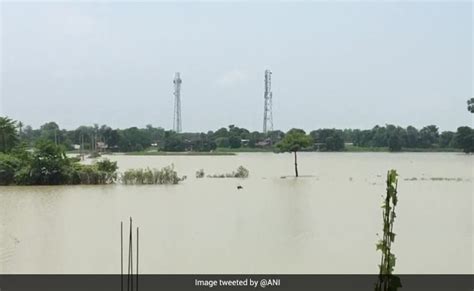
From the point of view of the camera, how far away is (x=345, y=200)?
15.7 m

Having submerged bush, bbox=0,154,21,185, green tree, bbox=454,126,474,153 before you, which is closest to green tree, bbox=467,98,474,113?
green tree, bbox=454,126,474,153

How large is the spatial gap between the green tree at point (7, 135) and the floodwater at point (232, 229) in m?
4.89

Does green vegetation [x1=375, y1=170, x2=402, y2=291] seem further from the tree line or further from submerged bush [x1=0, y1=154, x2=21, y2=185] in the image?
the tree line

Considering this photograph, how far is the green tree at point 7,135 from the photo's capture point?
2244 cm

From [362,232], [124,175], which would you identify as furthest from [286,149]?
[362,232]

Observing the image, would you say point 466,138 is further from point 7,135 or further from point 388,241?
point 388,241

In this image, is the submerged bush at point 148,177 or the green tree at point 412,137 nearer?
the submerged bush at point 148,177

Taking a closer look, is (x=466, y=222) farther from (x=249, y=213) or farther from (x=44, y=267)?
(x=44, y=267)

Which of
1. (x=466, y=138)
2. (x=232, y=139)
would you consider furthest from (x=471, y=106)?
(x=232, y=139)

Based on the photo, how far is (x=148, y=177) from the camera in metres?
19.7
